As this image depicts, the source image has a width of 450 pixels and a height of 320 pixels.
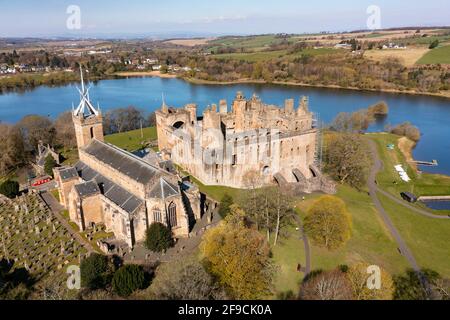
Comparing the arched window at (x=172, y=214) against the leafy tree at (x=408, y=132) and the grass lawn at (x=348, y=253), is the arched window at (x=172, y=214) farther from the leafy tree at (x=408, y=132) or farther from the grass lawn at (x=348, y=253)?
the leafy tree at (x=408, y=132)

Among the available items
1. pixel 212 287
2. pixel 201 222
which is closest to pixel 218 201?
pixel 201 222

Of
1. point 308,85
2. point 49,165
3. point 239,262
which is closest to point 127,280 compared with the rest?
point 239,262

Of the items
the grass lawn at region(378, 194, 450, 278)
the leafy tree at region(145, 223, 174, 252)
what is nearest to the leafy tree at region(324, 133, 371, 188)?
the grass lawn at region(378, 194, 450, 278)

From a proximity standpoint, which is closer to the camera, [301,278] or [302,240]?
[301,278]

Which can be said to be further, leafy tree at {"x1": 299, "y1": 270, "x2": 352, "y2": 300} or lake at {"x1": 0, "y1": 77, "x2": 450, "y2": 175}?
lake at {"x1": 0, "y1": 77, "x2": 450, "y2": 175}

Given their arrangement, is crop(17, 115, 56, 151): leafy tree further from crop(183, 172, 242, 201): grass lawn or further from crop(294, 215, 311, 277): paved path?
crop(294, 215, 311, 277): paved path

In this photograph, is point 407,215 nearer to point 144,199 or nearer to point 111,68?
point 144,199

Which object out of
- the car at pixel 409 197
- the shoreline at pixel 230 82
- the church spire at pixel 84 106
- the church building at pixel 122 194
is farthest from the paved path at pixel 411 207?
the shoreline at pixel 230 82
